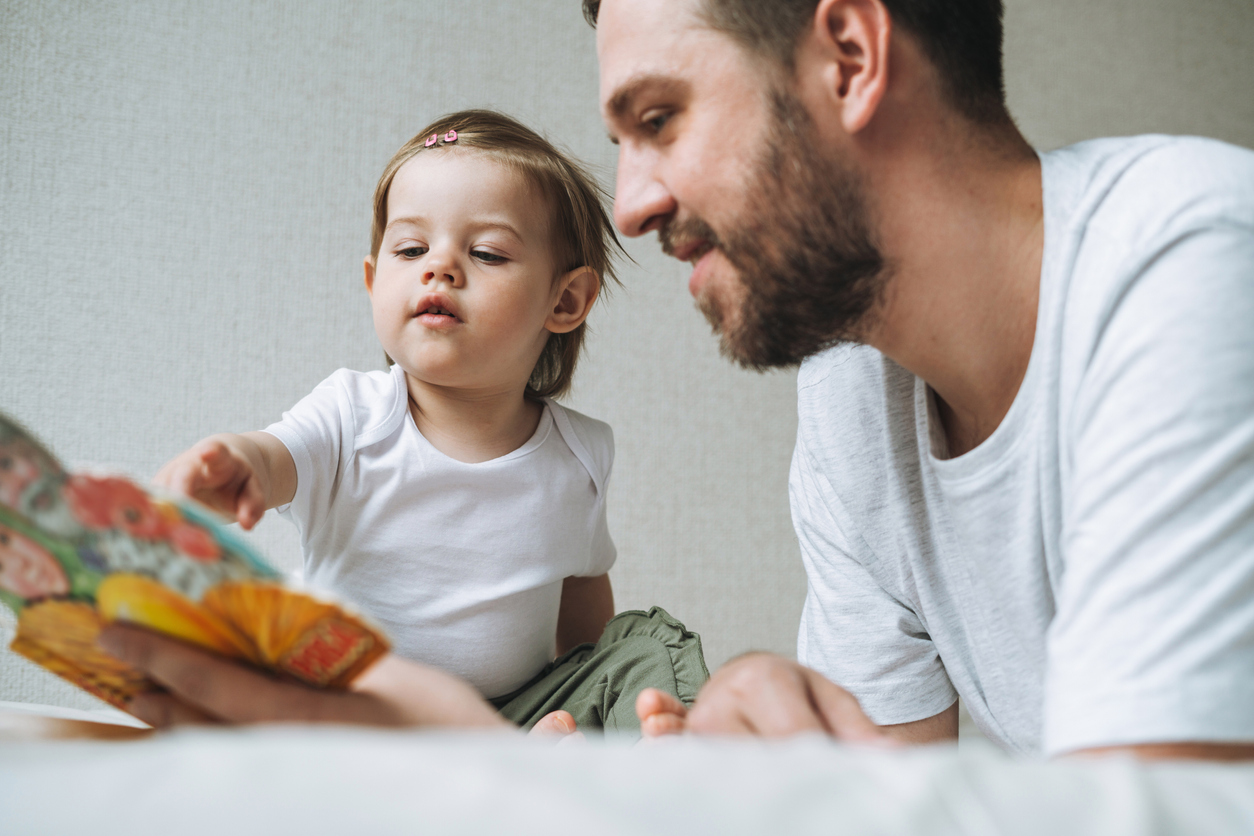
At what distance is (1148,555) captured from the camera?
485 millimetres

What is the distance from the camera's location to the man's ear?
72 cm

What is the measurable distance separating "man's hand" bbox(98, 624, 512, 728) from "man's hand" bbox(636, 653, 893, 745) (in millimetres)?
130

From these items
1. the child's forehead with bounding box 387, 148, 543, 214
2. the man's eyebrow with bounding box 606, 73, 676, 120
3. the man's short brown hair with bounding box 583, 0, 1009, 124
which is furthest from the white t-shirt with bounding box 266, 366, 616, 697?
the man's short brown hair with bounding box 583, 0, 1009, 124

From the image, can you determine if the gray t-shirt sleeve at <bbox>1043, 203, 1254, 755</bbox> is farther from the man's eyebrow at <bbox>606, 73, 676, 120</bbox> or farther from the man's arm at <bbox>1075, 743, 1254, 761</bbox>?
the man's eyebrow at <bbox>606, 73, 676, 120</bbox>

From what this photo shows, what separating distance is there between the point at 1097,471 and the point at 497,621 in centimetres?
72

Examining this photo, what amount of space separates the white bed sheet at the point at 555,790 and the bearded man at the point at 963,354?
176 millimetres

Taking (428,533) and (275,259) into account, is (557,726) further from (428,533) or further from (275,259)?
(275,259)

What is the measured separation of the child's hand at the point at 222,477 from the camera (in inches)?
28.8

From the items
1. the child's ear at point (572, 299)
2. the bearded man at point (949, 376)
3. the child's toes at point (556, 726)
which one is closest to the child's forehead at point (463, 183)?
the child's ear at point (572, 299)

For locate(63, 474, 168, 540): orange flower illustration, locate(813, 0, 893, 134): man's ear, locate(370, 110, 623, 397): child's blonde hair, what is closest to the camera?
locate(63, 474, 168, 540): orange flower illustration

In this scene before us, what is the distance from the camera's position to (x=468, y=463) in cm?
109

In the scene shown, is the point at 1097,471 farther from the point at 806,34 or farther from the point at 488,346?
the point at 488,346

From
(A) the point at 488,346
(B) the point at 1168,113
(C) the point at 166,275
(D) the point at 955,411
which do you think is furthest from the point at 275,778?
(B) the point at 1168,113

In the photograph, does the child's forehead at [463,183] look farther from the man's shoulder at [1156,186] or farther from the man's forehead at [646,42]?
the man's shoulder at [1156,186]
